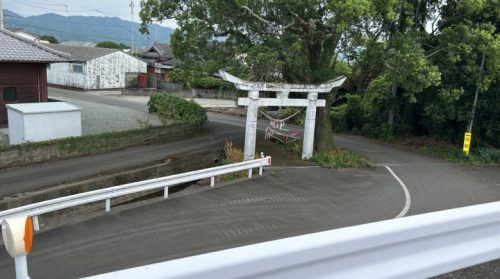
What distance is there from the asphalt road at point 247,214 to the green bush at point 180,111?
34.6 feet

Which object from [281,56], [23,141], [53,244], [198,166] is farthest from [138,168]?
[53,244]

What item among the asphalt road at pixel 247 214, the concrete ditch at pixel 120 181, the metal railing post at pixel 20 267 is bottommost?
the concrete ditch at pixel 120 181

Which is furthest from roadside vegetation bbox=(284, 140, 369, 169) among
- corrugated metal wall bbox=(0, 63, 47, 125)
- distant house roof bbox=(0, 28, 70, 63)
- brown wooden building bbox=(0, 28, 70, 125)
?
corrugated metal wall bbox=(0, 63, 47, 125)

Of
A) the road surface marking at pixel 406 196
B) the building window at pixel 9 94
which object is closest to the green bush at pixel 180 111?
the building window at pixel 9 94

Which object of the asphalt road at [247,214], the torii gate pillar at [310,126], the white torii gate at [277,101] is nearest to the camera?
the asphalt road at [247,214]

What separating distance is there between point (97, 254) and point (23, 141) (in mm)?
11854

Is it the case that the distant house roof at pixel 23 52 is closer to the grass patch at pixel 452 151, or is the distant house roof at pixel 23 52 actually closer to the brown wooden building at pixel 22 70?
the brown wooden building at pixel 22 70

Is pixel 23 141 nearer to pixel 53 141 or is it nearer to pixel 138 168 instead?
pixel 53 141

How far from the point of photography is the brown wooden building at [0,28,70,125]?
22516 mm

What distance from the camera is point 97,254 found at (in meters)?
8.81

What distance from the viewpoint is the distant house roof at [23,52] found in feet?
72.4

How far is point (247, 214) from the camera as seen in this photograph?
11664 mm

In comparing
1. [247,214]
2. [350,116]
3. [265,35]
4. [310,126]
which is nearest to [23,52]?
[265,35]

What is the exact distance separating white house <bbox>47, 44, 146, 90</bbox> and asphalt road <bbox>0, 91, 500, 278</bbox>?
36021mm
